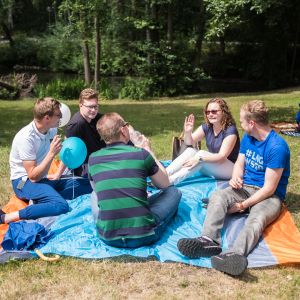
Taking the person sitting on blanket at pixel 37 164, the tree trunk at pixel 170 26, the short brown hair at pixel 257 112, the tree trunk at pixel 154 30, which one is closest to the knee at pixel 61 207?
the person sitting on blanket at pixel 37 164

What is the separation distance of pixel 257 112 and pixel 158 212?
4.32 feet

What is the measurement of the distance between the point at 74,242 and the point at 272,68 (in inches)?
903

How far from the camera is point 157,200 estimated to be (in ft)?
14.1

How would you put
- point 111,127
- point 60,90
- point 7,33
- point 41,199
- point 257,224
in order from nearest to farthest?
point 111,127 < point 257,224 < point 41,199 < point 60,90 < point 7,33

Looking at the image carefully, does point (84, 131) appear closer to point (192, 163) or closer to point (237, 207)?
point (192, 163)

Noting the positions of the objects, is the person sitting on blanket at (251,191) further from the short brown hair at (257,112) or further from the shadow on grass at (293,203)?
the shadow on grass at (293,203)

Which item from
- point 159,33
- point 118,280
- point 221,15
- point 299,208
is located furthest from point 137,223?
point 159,33

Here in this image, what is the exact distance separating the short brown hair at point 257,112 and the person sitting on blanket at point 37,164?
1831mm

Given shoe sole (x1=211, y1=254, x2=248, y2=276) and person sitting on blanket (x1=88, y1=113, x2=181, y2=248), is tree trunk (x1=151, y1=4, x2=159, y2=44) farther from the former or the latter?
shoe sole (x1=211, y1=254, x2=248, y2=276)

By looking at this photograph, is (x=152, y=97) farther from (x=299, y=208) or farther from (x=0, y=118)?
(x=299, y=208)

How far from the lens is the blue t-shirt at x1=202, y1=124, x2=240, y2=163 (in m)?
5.30

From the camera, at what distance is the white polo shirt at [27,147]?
181 inches

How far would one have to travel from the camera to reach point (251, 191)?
4484mm

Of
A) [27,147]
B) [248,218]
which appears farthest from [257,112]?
[27,147]
